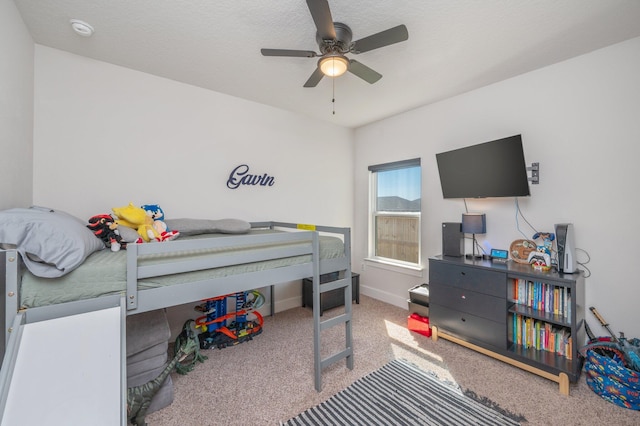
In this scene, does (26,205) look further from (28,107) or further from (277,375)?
(277,375)

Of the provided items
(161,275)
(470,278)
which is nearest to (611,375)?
(470,278)

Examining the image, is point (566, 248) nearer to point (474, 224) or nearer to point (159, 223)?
point (474, 224)

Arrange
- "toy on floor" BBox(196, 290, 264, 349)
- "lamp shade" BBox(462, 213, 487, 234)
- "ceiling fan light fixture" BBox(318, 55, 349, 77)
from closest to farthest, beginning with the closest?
1. "ceiling fan light fixture" BBox(318, 55, 349, 77)
2. "toy on floor" BBox(196, 290, 264, 349)
3. "lamp shade" BBox(462, 213, 487, 234)

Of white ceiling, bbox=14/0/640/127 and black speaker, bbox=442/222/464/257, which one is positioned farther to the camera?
Result: black speaker, bbox=442/222/464/257

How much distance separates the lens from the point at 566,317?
1.92m

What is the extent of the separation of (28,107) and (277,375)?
2670mm

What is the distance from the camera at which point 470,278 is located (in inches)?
89.4

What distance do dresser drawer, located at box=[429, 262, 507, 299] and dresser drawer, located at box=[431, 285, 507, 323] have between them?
0.14 feet

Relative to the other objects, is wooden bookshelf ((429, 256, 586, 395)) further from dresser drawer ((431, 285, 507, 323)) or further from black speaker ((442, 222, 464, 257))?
black speaker ((442, 222, 464, 257))

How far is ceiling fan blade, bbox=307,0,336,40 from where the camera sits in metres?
1.28

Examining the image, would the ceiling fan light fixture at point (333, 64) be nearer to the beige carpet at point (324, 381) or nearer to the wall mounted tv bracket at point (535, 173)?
the wall mounted tv bracket at point (535, 173)

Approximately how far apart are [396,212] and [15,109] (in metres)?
3.61

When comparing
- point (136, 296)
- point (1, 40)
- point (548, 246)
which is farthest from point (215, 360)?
point (548, 246)

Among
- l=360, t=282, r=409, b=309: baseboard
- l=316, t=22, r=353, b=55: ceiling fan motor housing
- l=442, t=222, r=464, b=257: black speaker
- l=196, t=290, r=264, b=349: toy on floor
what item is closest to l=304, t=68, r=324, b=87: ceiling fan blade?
l=316, t=22, r=353, b=55: ceiling fan motor housing
